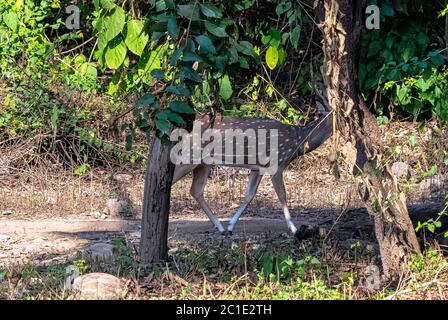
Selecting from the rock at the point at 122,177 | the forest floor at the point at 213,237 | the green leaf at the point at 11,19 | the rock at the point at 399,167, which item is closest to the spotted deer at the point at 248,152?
the forest floor at the point at 213,237

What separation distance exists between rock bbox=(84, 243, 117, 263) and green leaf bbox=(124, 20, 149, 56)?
6.39 ft

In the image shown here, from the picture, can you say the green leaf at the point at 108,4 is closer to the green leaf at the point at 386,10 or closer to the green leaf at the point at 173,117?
the green leaf at the point at 173,117

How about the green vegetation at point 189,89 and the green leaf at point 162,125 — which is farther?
the green vegetation at point 189,89

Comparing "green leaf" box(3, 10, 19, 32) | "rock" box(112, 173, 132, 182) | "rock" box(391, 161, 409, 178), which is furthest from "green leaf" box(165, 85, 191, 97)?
"green leaf" box(3, 10, 19, 32)

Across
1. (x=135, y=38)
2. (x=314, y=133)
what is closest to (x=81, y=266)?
(x=135, y=38)

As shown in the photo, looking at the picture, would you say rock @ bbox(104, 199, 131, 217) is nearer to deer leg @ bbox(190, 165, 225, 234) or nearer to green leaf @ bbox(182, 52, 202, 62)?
deer leg @ bbox(190, 165, 225, 234)

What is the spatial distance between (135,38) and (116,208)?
4.83m

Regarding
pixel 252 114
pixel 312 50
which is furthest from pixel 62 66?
pixel 312 50

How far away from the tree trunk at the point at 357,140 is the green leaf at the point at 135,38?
1.35 m

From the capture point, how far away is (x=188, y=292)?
657 centimetres

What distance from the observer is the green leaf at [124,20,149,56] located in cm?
674

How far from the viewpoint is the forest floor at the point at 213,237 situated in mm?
6762

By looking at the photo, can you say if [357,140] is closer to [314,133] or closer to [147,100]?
[147,100]

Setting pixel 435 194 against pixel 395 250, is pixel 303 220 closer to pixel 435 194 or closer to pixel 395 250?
pixel 435 194
